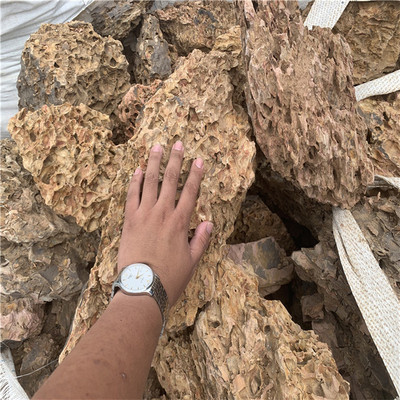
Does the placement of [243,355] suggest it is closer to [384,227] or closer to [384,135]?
[384,227]

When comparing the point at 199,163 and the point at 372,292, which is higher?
the point at 199,163

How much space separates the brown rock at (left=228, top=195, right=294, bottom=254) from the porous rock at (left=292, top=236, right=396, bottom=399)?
40cm

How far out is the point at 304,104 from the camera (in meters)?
1.18

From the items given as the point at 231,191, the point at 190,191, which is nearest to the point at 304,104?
the point at 231,191

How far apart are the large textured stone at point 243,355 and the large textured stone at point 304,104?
1.46ft

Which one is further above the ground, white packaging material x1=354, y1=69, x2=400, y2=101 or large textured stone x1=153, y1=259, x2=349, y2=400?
white packaging material x1=354, y1=69, x2=400, y2=101

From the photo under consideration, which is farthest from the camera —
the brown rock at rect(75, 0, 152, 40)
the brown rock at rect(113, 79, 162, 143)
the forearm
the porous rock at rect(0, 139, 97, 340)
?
the brown rock at rect(75, 0, 152, 40)

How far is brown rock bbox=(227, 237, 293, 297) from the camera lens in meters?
1.52

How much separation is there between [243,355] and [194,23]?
1898 millimetres

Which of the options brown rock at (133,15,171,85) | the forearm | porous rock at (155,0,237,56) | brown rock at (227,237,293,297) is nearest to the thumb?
the forearm

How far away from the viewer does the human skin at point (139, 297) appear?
0.74m

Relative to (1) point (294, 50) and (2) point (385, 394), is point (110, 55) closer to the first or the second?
(1) point (294, 50)

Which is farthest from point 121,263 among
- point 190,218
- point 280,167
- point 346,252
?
point 346,252

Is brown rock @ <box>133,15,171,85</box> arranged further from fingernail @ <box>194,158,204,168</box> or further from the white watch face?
the white watch face
